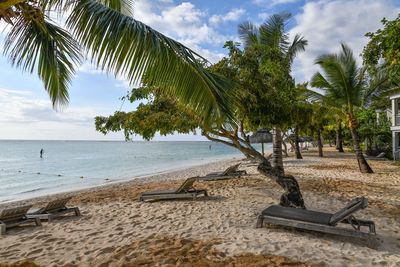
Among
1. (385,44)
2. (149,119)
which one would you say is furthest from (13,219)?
(385,44)

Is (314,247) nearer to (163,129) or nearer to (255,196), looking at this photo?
(255,196)

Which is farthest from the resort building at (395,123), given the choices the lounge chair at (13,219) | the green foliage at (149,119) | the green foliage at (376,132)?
the lounge chair at (13,219)

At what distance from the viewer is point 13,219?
6648mm

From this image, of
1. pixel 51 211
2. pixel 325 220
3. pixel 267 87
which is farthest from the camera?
pixel 267 87

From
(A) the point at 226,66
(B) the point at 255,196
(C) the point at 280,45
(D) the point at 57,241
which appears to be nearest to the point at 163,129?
(A) the point at 226,66

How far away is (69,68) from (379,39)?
6652 millimetres

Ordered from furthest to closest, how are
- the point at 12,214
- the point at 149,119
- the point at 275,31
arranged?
the point at 275,31 < the point at 149,119 < the point at 12,214

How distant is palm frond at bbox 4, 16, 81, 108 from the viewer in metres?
4.04

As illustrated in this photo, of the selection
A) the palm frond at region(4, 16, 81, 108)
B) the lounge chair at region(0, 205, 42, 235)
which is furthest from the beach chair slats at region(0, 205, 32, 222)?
the palm frond at region(4, 16, 81, 108)

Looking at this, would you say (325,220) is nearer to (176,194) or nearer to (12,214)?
(176,194)

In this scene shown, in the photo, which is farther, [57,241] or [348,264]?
[57,241]

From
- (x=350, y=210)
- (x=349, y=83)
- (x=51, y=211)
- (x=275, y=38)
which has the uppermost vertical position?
(x=275, y=38)

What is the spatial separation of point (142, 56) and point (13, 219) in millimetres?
5665

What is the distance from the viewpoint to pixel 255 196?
9.21 meters
